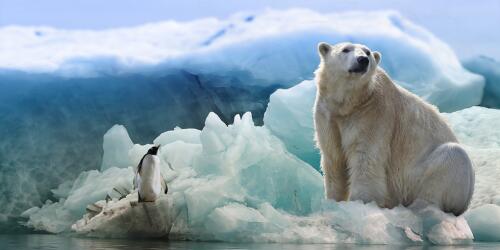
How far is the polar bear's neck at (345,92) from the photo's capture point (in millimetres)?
8156

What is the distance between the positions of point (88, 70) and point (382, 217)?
23.9 feet

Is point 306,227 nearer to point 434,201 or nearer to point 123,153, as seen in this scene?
point 434,201

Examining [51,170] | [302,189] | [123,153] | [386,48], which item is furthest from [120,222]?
[386,48]

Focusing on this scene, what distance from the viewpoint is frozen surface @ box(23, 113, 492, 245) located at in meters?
7.67

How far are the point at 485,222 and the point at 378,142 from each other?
1.67 meters

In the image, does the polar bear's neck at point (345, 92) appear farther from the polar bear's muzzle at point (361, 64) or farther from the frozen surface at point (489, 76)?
the frozen surface at point (489, 76)

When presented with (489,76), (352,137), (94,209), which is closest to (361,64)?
(352,137)

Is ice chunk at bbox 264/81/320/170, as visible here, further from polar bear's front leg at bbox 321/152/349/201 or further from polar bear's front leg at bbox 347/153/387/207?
polar bear's front leg at bbox 347/153/387/207

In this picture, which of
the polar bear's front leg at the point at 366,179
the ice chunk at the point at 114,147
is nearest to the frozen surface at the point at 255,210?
the polar bear's front leg at the point at 366,179

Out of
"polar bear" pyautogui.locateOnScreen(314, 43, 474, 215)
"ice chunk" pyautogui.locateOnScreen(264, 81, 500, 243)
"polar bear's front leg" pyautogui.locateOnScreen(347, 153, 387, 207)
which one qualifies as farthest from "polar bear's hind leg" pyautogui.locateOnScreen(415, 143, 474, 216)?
"ice chunk" pyautogui.locateOnScreen(264, 81, 500, 243)

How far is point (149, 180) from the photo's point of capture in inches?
347

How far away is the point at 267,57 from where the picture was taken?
566 inches

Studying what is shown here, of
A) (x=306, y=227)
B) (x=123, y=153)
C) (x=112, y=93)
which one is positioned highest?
(x=112, y=93)

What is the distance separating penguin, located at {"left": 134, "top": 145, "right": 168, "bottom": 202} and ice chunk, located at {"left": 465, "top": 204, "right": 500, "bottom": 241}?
3127 mm
